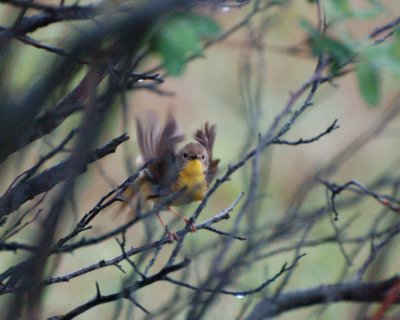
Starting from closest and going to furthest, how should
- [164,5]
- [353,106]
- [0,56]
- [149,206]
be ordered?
[164,5] < [0,56] < [149,206] < [353,106]

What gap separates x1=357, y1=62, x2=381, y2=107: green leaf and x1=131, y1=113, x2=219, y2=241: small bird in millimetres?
1399

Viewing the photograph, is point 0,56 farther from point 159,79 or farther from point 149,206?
point 149,206

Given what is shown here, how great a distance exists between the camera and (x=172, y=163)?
12.7 ft

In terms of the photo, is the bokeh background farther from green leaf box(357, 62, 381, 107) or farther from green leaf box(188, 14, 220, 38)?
green leaf box(188, 14, 220, 38)

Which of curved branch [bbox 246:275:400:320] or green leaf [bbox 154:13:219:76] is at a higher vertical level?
curved branch [bbox 246:275:400:320]

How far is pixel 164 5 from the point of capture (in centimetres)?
158

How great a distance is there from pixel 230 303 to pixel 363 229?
1430mm

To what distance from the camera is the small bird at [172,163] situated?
3510 mm

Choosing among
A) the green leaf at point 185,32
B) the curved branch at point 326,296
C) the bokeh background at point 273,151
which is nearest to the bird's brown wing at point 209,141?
the curved branch at point 326,296

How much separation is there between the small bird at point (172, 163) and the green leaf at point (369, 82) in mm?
1399

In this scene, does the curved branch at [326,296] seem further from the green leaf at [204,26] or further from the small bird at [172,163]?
the green leaf at [204,26]

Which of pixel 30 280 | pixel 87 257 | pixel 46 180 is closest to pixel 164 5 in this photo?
pixel 30 280

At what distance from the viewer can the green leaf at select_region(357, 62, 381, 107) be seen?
6.34 ft

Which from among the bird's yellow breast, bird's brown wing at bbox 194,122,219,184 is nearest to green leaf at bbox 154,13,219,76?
bird's brown wing at bbox 194,122,219,184
